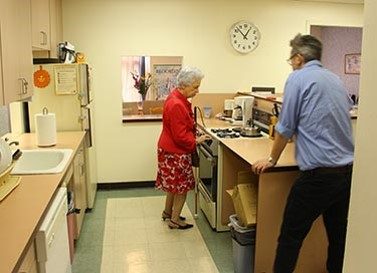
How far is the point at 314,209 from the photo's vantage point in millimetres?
2162

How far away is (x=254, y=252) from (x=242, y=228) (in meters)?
0.18

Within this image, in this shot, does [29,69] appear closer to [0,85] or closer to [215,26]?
[0,85]

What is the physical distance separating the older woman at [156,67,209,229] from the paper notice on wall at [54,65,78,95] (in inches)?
36.1

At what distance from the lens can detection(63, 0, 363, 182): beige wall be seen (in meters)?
4.38

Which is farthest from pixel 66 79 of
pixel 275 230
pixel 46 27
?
pixel 275 230

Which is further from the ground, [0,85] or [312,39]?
[312,39]

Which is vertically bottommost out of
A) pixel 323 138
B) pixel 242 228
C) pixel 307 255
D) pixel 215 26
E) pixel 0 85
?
pixel 307 255

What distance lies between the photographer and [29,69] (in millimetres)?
2311

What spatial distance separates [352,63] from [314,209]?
211 inches

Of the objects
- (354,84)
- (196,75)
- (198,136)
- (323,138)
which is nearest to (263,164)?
(323,138)

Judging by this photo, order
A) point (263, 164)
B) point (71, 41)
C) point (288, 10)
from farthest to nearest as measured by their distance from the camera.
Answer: point (288, 10) < point (71, 41) < point (263, 164)

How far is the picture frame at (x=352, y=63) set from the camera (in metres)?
6.68

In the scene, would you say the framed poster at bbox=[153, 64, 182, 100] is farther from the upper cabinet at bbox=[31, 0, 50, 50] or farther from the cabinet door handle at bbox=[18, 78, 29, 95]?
the cabinet door handle at bbox=[18, 78, 29, 95]

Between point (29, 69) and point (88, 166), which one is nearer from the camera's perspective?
point (29, 69)
